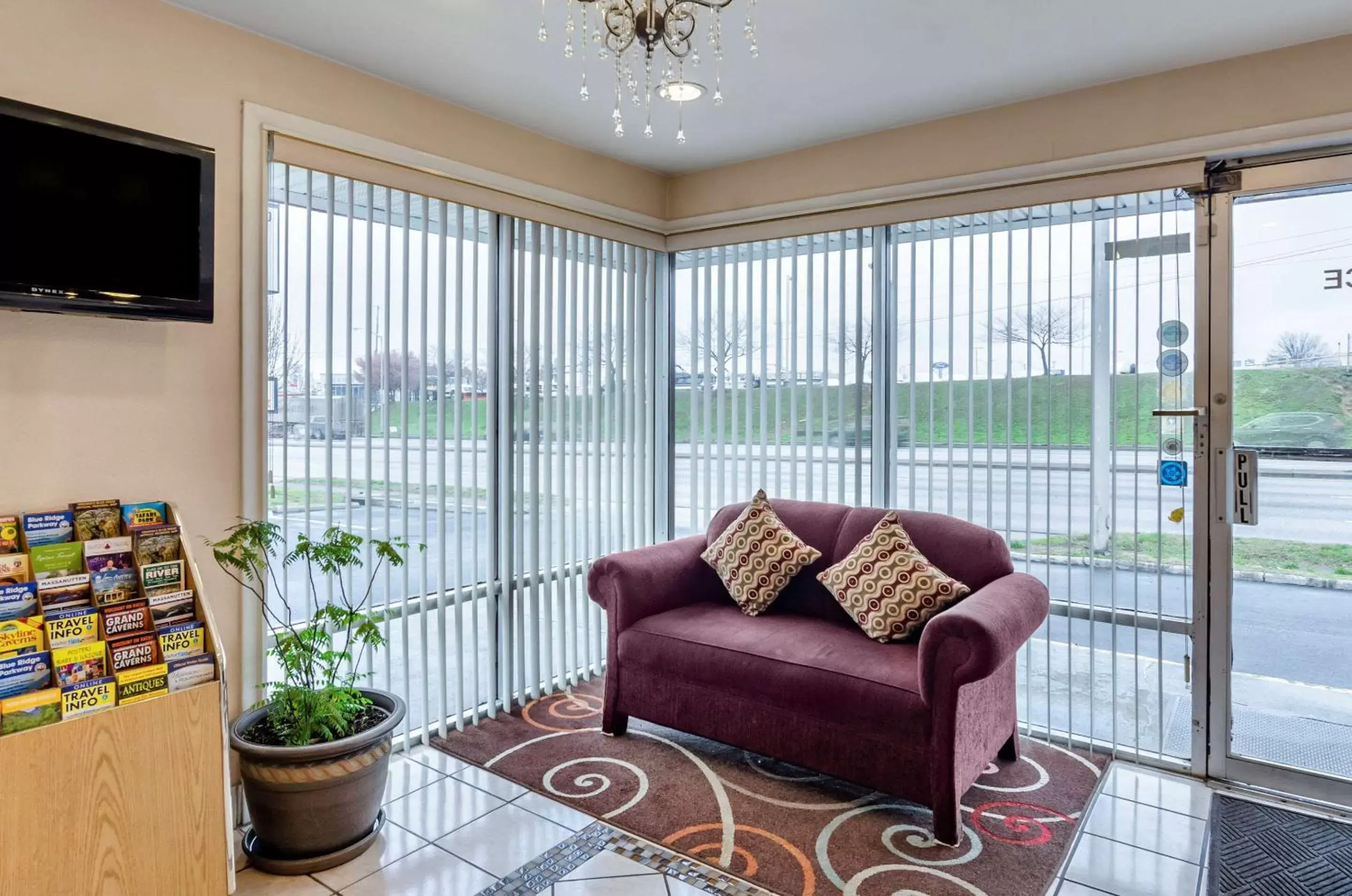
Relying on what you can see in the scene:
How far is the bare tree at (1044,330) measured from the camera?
3.10m

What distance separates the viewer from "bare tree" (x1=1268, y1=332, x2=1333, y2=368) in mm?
2676

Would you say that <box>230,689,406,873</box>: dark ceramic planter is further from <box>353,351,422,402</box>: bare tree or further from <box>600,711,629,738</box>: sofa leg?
<box>353,351,422,402</box>: bare tree

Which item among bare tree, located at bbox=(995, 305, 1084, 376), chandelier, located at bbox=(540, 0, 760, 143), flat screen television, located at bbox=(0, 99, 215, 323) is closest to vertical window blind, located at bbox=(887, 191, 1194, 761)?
bare tree, located at bbox=(995, 305, 1084, 376)

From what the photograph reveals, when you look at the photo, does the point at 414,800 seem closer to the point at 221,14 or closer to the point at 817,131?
the point at 221,14

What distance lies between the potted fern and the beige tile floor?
3.5 inches

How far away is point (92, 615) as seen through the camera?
6.44 ft

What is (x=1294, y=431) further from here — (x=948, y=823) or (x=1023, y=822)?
(x=948, y=823)

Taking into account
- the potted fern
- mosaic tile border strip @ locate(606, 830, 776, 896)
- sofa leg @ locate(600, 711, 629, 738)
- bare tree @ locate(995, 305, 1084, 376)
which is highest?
bare tree @ locate(995, 305, 1084, 376)

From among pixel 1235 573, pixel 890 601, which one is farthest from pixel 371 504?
pixel 1235 573

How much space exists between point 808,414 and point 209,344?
2.52m

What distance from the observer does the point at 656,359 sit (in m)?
4.29

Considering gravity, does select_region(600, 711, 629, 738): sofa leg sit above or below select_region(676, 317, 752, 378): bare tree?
below

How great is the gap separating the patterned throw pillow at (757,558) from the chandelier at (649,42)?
1.63m

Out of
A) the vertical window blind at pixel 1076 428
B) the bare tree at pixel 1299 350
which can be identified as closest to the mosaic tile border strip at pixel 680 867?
the vertical window blind at pixel 1076 428
